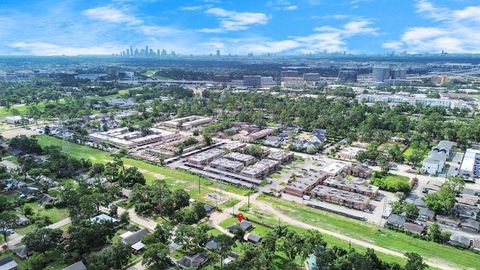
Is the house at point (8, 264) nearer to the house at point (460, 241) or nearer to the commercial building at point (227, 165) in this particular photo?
the commercial building at point (227, 165)

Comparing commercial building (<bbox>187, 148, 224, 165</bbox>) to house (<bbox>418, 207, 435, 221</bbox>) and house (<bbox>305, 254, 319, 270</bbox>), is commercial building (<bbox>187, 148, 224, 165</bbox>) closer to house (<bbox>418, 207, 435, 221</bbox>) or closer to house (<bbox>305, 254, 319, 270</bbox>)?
house (<bbox>305, 254, 319, 270</bbox>)

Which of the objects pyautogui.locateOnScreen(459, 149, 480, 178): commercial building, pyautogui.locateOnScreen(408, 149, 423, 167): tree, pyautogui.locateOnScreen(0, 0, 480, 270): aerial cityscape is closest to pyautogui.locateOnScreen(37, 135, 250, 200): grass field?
pyautogui.locateOnScreen(0, 0, 480, 270): aerial cityscape

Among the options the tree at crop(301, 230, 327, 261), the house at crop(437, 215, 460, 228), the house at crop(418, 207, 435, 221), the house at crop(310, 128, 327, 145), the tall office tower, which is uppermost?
the tall office tower

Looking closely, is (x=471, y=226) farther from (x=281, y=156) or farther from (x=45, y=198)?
(x=45, y=198)

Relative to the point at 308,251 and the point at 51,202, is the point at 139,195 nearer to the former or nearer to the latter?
the point at 51,202

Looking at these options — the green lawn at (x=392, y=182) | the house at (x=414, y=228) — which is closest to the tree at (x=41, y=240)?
the house at (x=414, y=228)

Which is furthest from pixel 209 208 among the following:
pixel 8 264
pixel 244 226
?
pixel 8 264
